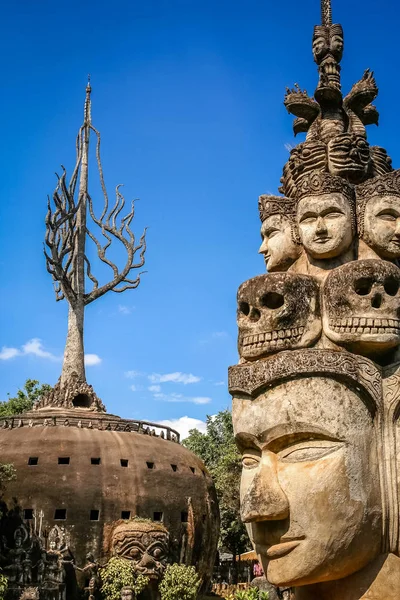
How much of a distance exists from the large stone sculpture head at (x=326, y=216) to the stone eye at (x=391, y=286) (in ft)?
1.74

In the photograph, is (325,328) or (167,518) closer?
(325,328)

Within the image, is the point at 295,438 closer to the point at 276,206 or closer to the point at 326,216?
the point at 326,216

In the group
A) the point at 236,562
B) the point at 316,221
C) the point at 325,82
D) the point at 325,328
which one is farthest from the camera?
the point at 236,562

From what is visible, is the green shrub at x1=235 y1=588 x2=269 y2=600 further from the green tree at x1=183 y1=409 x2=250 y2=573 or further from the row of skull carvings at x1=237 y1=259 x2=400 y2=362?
the green tree at x1=183 y1=409 x2=250 y2=573

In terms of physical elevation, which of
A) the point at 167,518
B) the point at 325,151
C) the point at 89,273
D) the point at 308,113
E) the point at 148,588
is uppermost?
the point at 89,273

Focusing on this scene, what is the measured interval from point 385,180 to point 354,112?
3.66ft

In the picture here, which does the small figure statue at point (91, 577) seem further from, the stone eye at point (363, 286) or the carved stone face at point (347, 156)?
the stone eye at point (363, 286)

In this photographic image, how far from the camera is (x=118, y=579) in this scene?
21.6 metres

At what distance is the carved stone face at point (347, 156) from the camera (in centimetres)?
554

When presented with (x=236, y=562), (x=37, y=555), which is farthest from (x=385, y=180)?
(x=236, y=562)

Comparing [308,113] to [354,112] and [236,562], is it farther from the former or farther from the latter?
[236,562]

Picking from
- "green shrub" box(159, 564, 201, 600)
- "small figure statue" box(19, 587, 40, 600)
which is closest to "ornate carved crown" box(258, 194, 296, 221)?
"small figure statue" box(19, 587, 40, 600)

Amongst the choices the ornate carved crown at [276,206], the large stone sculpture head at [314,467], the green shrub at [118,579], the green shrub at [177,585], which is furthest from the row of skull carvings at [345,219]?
the green shrub at [177,585]

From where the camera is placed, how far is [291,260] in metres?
5.54
